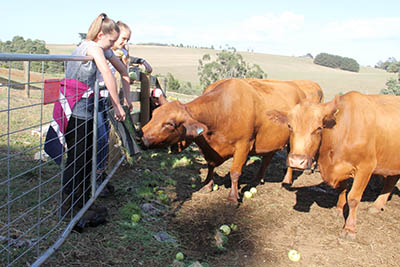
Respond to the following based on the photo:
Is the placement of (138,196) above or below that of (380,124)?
below

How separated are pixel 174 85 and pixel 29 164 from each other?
20905 millimetres

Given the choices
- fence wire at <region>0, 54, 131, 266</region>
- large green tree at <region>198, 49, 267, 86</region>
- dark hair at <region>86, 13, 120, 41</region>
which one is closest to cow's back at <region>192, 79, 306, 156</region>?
fence wire at <region>0, 54, 131, 266</region>

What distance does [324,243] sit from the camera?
4719 mm

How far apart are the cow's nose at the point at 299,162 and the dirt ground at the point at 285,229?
37.8 inches

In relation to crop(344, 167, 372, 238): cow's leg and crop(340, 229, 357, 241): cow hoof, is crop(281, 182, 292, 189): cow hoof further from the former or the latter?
crop(340, 229, 357, 241): cow hoof

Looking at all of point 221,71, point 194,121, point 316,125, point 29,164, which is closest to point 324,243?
point 316,125

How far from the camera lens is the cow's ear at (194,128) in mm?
5172

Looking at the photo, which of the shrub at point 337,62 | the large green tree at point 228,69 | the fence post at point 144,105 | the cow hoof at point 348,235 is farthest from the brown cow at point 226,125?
the shrub at point 337,62

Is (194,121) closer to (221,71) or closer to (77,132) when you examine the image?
(77,132)

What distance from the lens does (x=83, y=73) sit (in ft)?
13.0

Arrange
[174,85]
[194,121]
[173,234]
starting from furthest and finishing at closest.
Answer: [174,85] → [194,121] → [173,234]

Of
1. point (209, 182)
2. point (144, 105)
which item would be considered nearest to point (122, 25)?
point (144, 105)

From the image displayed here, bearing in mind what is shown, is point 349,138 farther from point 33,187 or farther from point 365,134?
point 33,187

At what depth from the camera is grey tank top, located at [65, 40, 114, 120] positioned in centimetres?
387
